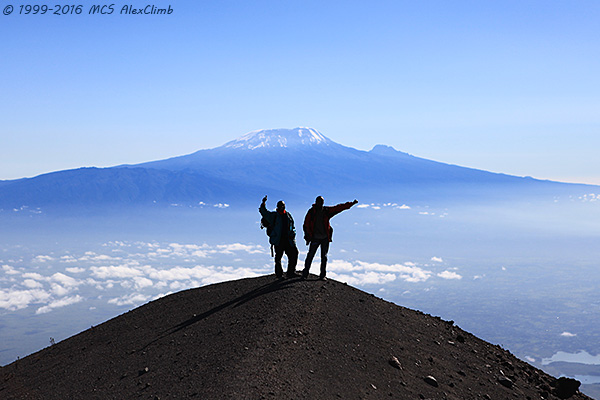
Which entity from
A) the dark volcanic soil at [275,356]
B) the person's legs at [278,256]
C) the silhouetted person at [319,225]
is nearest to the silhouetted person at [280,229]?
the person's legs at [278,256]

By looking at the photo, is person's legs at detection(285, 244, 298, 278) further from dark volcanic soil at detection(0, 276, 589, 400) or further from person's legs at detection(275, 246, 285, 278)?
dark volcanic soil at detection(0, 276, 589, 400)

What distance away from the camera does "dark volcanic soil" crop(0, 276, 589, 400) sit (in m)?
10.7

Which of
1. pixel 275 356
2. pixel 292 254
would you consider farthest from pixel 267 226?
pixel 275 356

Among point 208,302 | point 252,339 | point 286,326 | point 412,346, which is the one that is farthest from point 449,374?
point 208,302

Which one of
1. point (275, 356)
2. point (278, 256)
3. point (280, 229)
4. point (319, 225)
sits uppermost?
point (319, 225)

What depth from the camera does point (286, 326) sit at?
12.7 m

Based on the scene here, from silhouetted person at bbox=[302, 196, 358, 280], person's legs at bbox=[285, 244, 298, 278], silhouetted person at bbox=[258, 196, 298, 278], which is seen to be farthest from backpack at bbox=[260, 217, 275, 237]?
silhouetted person at bbox=[302, 196, 358, 280]

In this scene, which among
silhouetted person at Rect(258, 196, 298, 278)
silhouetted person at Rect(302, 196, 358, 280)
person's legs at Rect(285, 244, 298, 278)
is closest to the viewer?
silhouetted person at Rect(302, 196, 358, 280)

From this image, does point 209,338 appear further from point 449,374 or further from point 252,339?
point 449,374

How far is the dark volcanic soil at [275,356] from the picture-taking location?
10.7 metres

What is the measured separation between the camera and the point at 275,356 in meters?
11.3

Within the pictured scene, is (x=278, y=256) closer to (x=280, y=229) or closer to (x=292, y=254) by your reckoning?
(x=292, y=254)

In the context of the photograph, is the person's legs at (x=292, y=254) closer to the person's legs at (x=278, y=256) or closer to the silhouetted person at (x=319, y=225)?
the person's legs at (x=278, y=256)

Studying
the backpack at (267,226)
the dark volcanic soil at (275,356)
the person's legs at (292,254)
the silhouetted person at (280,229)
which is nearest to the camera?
the dark volcanic soil at (275,356)
